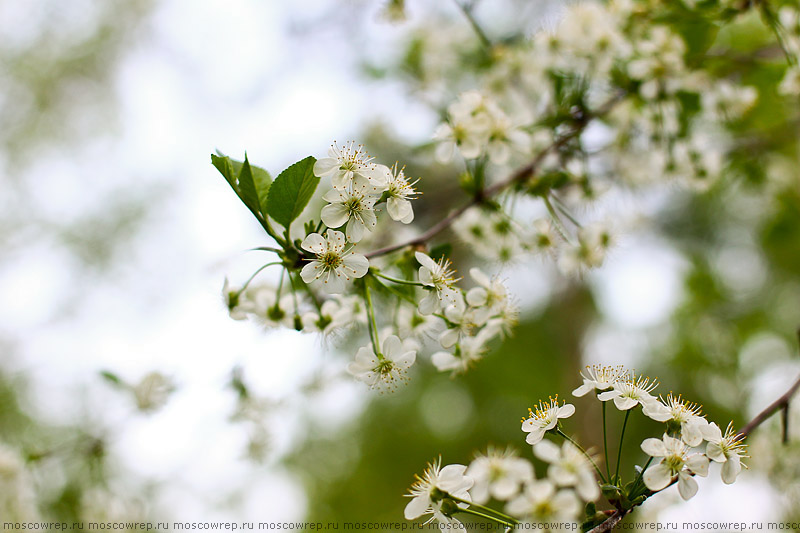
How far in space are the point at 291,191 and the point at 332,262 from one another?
19cm

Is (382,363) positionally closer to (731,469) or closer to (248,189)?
(248,189)

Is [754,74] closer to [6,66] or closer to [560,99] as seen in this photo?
[560,99]

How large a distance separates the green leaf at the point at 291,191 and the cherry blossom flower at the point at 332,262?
8 centimetres

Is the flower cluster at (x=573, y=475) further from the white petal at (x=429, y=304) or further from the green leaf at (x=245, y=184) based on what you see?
the green leaf at (x=245, y=184)

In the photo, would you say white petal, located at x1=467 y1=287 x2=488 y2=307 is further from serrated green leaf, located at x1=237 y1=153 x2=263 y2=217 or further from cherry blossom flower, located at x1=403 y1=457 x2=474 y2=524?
serrated green leaf, located at x1=237 y1=153 x2=263 y2=217

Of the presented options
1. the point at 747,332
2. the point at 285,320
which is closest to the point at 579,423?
the point at 747,332

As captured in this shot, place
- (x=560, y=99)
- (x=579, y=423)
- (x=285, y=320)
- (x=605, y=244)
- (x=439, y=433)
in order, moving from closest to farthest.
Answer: (x=285, y=320)
(x=560, y=99)
(x=605, y=244)
(x=579, y=423)
(x=439, y=433)

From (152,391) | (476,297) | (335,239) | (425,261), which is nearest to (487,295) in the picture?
(476,297)

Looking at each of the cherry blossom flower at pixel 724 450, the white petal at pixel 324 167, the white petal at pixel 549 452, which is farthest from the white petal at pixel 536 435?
the white petal at pixel 324 167

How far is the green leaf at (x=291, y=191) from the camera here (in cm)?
127

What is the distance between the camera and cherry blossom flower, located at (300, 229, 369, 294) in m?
1.29

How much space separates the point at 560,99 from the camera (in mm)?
2064

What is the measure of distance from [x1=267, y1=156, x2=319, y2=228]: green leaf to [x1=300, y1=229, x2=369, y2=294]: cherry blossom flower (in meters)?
0.08

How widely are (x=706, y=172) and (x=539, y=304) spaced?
5.16m
